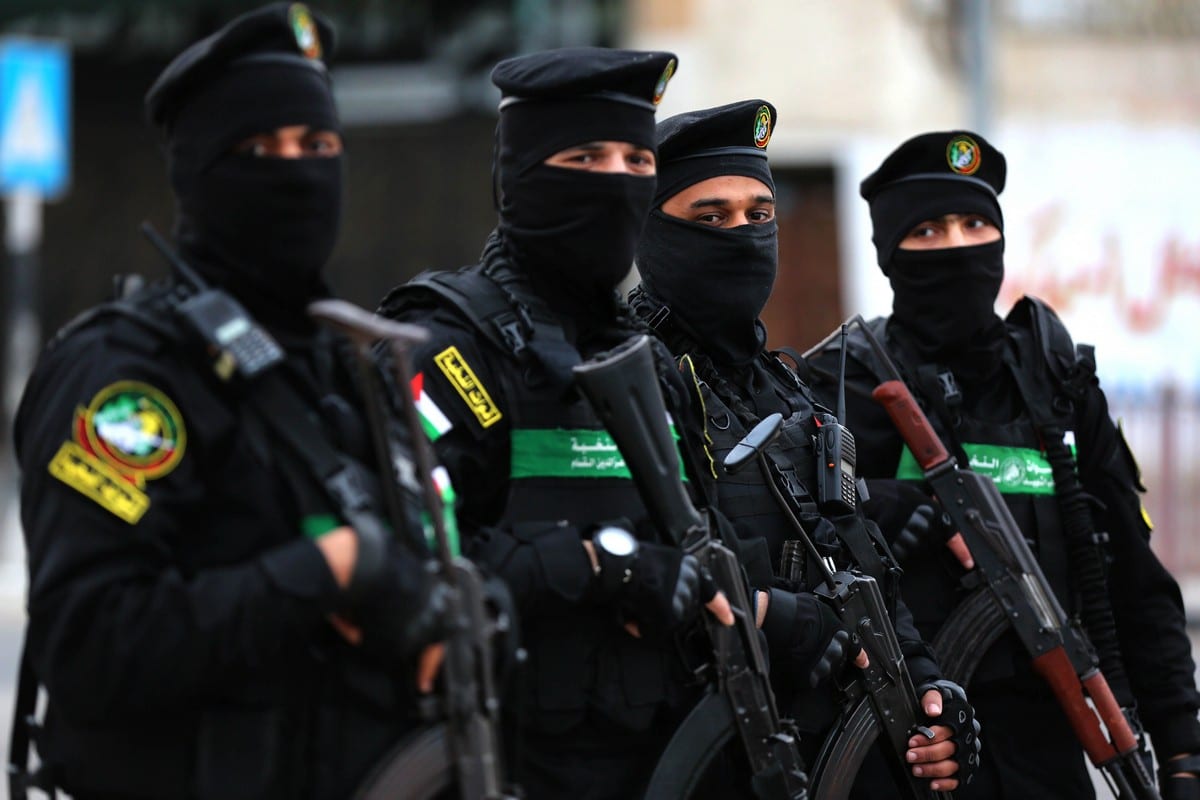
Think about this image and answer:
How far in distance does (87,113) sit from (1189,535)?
1070 cm

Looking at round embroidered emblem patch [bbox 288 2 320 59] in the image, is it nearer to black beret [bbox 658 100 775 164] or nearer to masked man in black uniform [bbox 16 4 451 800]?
masked man in black uniform [bbox 16 4 451 800]

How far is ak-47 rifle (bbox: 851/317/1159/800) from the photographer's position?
3830 millimetres

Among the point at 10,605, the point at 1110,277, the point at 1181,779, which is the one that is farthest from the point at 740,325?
the point at 1110,277

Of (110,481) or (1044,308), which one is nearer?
(110,481)

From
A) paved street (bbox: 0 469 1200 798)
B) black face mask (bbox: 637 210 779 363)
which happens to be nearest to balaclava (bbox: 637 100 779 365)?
black face mask (bbox: 637 210 779 363)

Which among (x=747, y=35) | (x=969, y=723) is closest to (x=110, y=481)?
(x=969, y=723)

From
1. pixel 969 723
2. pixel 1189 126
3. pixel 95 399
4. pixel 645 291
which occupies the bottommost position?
pixel 969 723

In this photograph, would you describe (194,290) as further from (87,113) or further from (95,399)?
(87,113)

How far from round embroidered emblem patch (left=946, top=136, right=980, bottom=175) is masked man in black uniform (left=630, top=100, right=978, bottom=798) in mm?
624

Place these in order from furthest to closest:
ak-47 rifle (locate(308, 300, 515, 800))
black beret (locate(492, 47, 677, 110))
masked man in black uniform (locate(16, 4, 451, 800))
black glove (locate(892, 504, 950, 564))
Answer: black glove (locate(892, 504, 950, 564)), black beret (locate(492, 47, 677, 110)), ak-47 rifle (locate(308, 300, 515, 800)), masked man in black uniform (locate(16, 4, 451, 800))

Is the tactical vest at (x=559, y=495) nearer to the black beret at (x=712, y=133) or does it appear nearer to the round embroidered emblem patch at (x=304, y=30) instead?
the round embroidered emblem patch at (x=304, y=30)

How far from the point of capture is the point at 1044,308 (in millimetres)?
4242

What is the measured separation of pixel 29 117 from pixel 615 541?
31.1 ft

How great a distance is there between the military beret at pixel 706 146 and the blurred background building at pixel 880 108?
9.26m
